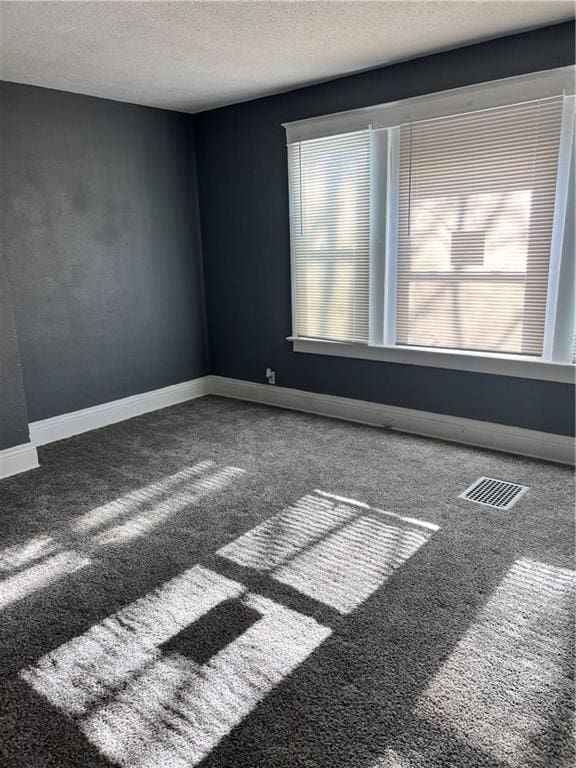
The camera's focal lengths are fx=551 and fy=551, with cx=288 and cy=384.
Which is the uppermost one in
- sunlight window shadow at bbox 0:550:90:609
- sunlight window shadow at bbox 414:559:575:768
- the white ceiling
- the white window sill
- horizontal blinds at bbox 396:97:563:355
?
the white ceiling

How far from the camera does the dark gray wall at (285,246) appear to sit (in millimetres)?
3189

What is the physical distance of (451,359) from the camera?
3566mm

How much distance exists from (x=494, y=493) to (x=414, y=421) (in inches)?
39.7

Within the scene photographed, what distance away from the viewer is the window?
3061 millimetres

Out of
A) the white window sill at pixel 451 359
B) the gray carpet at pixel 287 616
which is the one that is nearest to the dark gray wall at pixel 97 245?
the gray carpet at pixel 287 616

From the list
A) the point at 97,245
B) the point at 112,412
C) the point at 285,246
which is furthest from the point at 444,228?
the point at 112,412

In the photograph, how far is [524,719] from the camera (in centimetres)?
156

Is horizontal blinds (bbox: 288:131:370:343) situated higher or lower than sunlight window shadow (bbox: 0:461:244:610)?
higher

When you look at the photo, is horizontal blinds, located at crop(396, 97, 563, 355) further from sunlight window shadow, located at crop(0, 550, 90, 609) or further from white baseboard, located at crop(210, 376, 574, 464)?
sunlight window shadow, located at crop(0, 550, 90, 609)

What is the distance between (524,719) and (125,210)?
4013 millimetres

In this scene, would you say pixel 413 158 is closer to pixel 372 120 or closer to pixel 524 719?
pixel 372 120

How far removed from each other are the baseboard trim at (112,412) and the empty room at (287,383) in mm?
23

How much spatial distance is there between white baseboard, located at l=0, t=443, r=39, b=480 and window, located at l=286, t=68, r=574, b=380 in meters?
2.12

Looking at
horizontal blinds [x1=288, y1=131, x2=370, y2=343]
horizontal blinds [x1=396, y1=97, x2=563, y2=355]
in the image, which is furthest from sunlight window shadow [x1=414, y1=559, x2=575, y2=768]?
horizontal blinds [x1=288, y1=131, x2=370, y2=343]
